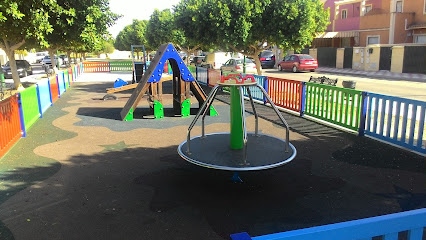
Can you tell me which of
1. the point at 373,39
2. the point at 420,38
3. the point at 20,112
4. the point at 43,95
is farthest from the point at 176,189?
the point at 373,39

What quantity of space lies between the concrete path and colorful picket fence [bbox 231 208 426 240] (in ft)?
6.66

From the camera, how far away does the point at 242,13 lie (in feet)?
45.2

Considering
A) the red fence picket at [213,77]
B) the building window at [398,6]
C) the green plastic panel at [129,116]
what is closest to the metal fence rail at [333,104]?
the green plastic panel at [129,116]

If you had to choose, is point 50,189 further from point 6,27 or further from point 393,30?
point 393,30

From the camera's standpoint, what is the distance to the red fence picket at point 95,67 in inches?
1316

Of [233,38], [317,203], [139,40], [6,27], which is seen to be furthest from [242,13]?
[139,40]

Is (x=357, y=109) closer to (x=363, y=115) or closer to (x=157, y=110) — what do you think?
(x=363, y=115)

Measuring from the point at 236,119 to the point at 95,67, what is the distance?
3106 centimetres

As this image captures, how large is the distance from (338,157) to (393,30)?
32716 millimetres

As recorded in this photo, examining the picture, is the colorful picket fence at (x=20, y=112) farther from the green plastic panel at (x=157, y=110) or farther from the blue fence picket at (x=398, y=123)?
the blue fence picket at (x=398, y=123)

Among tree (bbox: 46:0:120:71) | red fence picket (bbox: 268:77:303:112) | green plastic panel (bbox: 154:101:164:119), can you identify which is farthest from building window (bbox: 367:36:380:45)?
green plastic panel (bbox: 154:101:164:119)

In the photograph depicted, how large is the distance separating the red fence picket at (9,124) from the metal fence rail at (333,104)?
758 centimetres

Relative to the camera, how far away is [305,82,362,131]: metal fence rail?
25.7ft

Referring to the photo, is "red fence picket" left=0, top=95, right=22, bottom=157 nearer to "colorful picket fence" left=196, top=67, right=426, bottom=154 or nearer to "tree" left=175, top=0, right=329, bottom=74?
"colorful picket fence" left=196, top=67, right=426, bottom=154
